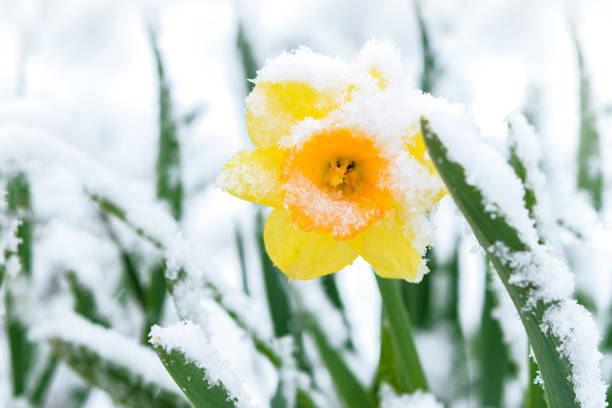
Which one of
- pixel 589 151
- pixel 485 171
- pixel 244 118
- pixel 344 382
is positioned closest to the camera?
pixel 485 171

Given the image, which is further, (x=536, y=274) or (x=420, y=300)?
(x=420, y=300)

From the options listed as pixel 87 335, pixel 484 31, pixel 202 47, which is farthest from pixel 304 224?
pixel 484 31

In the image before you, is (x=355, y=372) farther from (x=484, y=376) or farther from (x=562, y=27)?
(x=562, y=27)

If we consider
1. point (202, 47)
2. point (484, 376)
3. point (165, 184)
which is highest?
point (202, 47)

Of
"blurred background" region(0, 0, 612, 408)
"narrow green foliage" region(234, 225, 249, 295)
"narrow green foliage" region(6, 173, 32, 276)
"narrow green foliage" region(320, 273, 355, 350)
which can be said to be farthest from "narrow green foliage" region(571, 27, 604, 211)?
"narrow green foliage" region(6, 173, 32, 276)

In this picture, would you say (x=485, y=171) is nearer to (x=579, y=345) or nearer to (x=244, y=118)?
(x=579, y=345)

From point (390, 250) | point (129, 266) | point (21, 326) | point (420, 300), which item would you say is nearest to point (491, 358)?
point (420, 300)

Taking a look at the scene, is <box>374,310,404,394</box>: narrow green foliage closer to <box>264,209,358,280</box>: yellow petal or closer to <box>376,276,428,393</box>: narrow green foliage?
<box>376,276,428,393</box>: narrow green foliage
